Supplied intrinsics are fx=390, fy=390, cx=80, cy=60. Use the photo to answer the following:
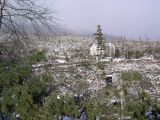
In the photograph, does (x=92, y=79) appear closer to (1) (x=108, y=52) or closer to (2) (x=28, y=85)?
(2) (x=28, y=85)

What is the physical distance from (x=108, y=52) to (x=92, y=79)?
1703 inches

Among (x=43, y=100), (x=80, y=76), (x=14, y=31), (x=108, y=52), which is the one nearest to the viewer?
(x=14, y=31)

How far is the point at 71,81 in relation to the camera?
2898 centimetres

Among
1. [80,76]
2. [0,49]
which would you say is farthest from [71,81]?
[0,49]

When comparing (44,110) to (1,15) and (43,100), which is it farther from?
(1,15)

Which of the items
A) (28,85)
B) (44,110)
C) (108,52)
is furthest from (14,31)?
(108,52)

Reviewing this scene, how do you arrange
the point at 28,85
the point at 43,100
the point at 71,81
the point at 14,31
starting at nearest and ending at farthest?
the point at 14,31 → the point at 28,85 → the point at 43,100 → the point at 71,81

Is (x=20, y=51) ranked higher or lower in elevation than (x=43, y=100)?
higher

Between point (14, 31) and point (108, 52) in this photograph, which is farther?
point (108, 52)

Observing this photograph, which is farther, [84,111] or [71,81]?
[71,81]

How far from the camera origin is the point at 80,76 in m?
31.6

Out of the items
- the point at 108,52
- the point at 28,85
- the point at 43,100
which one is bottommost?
the point at 108,52

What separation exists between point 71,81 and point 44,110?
58.0 ft

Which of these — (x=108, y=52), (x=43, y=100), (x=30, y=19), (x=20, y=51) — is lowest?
(x=108, y=52)
